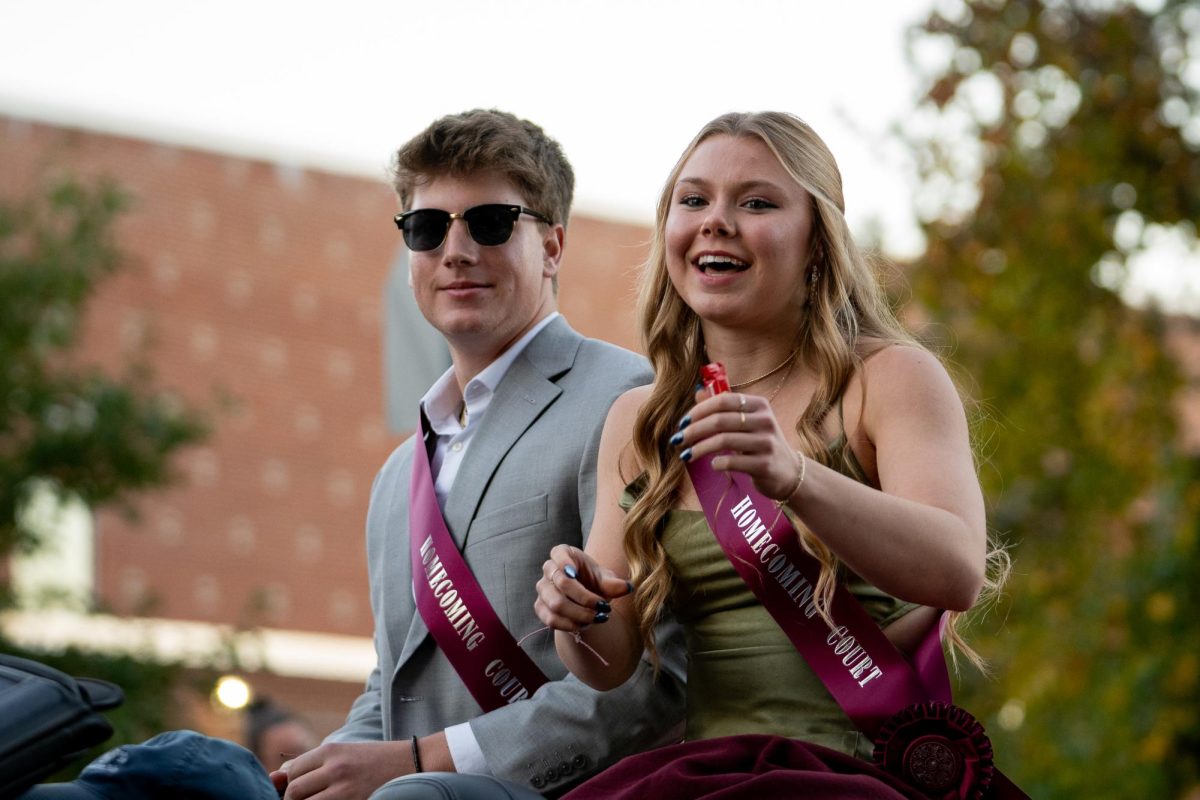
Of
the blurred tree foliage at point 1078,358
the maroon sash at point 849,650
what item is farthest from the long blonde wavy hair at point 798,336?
the blurred tree foliage at point 1078,358

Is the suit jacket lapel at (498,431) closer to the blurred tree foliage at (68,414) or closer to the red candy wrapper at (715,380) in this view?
the red candy wrapper at (715,380)

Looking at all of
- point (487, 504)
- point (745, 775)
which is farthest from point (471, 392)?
point (745, 775)

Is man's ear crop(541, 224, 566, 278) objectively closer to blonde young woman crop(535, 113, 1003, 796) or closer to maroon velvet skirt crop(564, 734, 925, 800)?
blonde young woman crop(535, 113, 1003, 796)

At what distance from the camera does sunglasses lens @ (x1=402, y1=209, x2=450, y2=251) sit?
3.77m

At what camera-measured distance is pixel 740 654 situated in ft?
9.83

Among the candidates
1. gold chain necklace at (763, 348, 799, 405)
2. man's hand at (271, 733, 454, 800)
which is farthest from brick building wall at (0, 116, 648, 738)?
gold chain necklace at (763, 348, 799, 405)

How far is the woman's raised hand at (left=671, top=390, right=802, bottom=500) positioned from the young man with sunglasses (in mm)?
828

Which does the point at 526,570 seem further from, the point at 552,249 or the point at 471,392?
the point at 552,249

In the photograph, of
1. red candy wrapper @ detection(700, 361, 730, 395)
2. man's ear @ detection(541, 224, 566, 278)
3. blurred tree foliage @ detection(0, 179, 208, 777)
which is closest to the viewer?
red candy wrapper @ detection(700, 361, 730, 395)

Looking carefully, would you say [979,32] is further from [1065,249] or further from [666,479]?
[666,479]

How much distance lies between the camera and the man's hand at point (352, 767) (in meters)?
3.23

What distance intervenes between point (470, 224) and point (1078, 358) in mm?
9048

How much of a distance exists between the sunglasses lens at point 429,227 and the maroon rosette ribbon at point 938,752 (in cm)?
150

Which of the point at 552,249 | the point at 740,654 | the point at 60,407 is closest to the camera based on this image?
the point at 740,654
